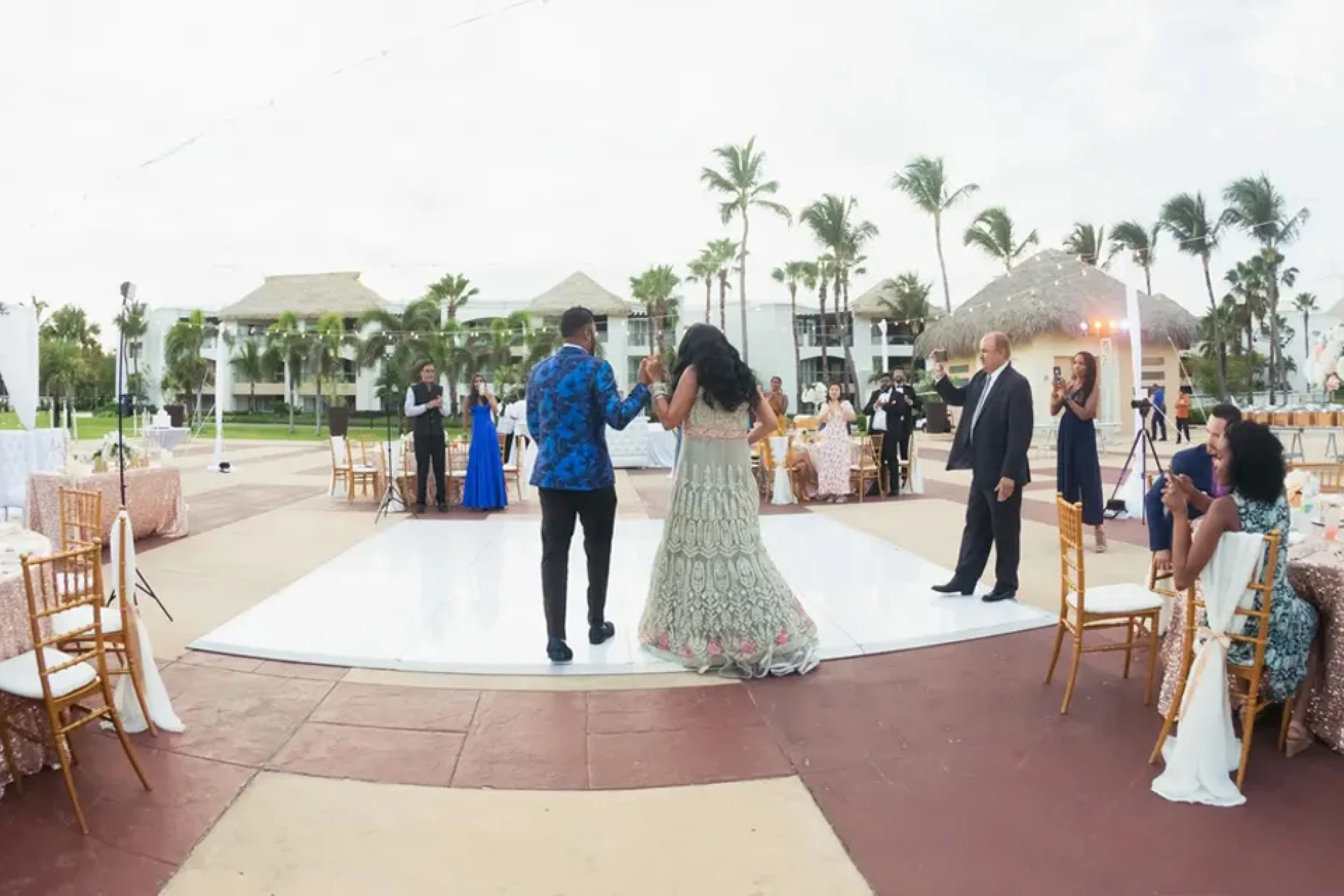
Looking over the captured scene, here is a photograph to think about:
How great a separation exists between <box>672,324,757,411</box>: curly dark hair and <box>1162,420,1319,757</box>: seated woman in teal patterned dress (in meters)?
1.71

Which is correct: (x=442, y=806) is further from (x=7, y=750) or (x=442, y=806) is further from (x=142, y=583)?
(x=142, y=583)

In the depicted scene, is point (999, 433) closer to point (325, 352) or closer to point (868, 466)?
point (868, 466)

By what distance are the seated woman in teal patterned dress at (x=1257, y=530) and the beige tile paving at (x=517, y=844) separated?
4.99 ft

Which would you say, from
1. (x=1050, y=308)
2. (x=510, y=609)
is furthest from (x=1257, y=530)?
(x=1050, y=308)

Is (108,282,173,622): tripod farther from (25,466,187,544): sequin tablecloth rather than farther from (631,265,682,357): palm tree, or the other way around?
(631,265,682,357): palm tree

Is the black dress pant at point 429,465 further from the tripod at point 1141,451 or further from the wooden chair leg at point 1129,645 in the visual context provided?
the wooden chair leg at point 1129,645

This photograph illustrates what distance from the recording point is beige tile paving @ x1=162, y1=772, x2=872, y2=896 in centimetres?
229

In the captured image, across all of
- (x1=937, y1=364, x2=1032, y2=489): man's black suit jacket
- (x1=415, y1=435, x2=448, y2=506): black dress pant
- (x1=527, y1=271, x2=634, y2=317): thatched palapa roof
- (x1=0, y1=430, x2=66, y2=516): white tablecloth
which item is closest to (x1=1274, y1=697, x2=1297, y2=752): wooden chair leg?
(x1=937, y1=364, x2=1032, y2=489): man's black suit jacket

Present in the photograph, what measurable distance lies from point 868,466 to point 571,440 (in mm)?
7396

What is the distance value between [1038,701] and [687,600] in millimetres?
1547

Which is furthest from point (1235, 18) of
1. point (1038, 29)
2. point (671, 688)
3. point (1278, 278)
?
point (1278, 278)

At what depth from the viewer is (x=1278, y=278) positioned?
45.6m

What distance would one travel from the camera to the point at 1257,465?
9.40ft

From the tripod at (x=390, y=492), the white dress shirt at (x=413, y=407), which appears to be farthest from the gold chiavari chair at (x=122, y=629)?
the tripod at (x=390, y=492)
